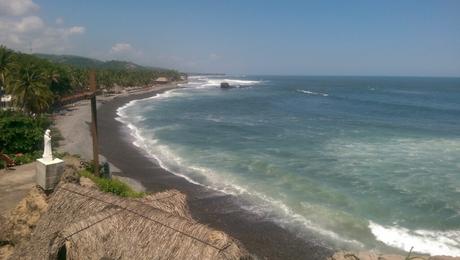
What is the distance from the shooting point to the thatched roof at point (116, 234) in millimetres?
7219

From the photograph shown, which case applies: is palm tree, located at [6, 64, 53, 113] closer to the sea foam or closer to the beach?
the beach

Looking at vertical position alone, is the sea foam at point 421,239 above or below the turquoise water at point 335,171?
below

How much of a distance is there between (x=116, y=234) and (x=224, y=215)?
12.2 m

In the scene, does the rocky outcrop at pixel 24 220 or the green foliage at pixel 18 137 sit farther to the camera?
the green foliage at pixel 18 137

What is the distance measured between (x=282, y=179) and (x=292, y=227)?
26.4 feet

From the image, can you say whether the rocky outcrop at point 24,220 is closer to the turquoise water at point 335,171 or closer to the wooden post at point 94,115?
the wooden post at point 94,115

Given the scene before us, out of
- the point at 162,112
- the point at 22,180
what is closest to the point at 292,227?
the point at 22,180

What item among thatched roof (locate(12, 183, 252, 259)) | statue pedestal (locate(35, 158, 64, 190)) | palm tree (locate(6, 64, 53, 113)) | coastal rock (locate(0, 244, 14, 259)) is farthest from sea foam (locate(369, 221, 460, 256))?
palm tree (locate(6, 64, 53, 113))

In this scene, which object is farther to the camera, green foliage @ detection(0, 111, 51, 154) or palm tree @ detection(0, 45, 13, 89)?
palm tree @ detection(0, 45, 13, 89)

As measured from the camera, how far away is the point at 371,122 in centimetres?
5681

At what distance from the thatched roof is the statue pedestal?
185 cm

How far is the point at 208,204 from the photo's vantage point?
21250 millimetres

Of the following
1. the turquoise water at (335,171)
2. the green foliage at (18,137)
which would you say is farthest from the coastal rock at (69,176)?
the green foliage at (18,137)

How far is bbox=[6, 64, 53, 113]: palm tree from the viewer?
135 ft
